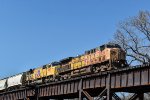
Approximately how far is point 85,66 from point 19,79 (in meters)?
19.2

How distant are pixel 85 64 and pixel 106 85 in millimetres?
9416

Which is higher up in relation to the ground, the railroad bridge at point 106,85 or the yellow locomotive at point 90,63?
the yellow locomotive at point 90,63

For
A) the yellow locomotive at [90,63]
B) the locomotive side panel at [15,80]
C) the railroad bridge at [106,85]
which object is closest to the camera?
the railroad bridge at [106,85]

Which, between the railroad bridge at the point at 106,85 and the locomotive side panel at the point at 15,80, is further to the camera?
the locomotive side panel at the point at 15,80

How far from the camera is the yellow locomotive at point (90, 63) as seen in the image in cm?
3503

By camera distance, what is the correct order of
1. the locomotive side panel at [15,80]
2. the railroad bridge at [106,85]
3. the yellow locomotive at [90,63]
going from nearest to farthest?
the railroad bridge at [106,85] → the yellow locomotive at [90,63] → the locomotive side panel at [15,80]

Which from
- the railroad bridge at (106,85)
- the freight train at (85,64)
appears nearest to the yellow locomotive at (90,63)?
the freight train at (85,64)

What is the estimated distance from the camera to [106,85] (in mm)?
28547

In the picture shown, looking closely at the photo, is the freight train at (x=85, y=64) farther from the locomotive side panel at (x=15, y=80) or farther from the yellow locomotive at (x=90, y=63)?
the locomotive side panel at (x=15, y=80)

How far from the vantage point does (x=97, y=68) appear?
35.4 metres

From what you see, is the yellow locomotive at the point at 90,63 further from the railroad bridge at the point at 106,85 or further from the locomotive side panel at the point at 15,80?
the locomotive side panel at the point at 15,80

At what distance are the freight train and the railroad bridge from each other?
2.80 metres

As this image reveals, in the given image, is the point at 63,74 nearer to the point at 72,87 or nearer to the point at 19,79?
the point at 72,87

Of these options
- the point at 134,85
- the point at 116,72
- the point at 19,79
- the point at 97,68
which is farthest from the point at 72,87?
the point at 19,79
